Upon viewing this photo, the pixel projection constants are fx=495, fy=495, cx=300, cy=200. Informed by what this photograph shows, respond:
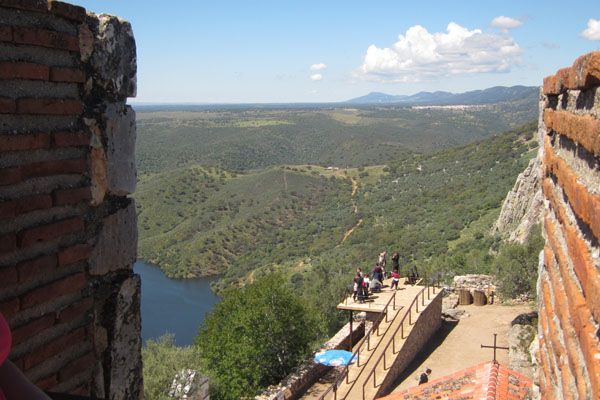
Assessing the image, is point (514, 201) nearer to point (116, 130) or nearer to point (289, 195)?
point (116, 130)

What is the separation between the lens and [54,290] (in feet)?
9.39

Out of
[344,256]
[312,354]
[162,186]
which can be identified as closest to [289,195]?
[162,186]

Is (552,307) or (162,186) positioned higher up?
(552,307)

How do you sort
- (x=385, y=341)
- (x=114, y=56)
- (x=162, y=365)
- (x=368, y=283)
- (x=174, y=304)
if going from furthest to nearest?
(x=174, y=304), (x=368, y=283), (x=162, y=365), (x=385, y=341), (x=114, y=56)

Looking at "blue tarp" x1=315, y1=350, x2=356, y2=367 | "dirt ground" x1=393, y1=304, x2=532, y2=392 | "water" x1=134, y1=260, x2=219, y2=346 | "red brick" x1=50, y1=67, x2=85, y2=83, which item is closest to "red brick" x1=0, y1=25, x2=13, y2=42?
"red brick" x1=50, y1=67, x2=85, y2=83

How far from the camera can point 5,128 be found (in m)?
2.58

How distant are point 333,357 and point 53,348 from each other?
1137 centimetres

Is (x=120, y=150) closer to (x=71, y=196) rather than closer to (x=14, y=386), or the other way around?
(x=71, y=196)

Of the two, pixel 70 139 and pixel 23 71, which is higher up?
pixel 23 71

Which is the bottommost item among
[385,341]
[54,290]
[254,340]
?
[254,340]

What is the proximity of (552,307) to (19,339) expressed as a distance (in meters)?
3.16

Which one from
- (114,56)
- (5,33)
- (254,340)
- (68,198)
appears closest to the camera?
(5,33)

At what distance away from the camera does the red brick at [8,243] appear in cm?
255

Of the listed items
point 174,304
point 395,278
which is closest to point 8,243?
point 395,278
